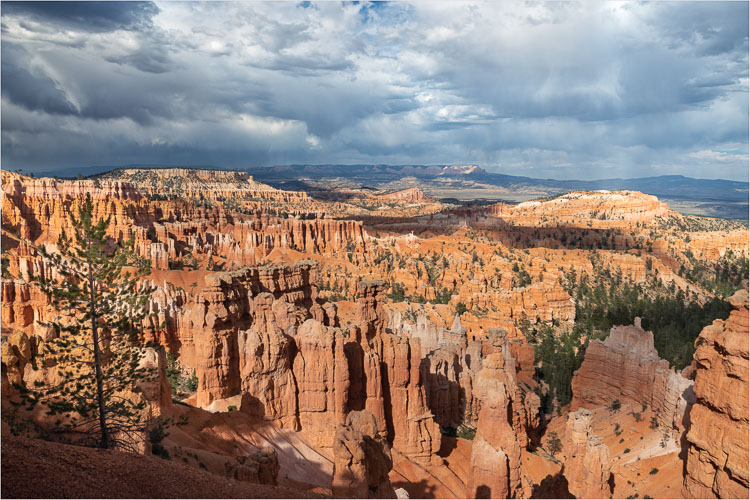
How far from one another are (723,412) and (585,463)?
14.0 feet

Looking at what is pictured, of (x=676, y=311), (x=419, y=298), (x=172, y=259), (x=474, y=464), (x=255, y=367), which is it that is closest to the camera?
(x=474, y=464)

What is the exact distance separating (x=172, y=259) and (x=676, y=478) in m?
66.6

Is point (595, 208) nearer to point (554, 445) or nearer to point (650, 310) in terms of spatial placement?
point (650, 310)

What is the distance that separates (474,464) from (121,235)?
71075mm

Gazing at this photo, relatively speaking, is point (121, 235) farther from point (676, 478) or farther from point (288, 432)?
point (676, 478)

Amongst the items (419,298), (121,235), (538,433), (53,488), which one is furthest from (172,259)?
(53,488)

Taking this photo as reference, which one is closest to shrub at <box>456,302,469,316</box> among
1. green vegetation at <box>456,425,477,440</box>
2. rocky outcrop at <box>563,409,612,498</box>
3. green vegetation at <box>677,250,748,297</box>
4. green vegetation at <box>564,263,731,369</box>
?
green vegetation at <box>564,263,731,369</box>

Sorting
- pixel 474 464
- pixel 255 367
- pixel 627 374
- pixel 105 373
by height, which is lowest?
pixel 627 374

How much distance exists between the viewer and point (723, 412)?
1298 centimetres

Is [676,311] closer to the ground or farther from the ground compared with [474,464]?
closer to the ground

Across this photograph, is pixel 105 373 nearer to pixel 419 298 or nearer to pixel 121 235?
pixel 419 298

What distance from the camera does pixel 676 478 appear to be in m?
16.7

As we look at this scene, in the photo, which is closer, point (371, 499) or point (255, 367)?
point (371, 499)

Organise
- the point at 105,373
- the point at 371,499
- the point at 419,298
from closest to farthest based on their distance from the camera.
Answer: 1. the point at 371,499
2. the point at 105,373
3. the point at 419,298
